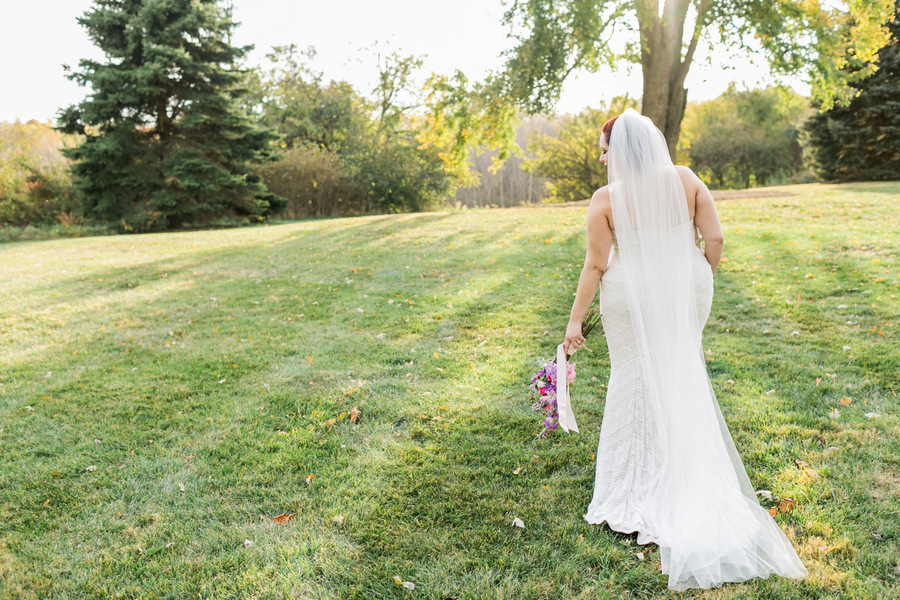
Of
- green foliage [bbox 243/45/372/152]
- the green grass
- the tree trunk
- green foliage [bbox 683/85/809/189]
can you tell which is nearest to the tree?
the tree trunk

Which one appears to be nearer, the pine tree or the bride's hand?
the bride's hand

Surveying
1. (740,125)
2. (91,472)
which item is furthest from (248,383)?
(740,125)

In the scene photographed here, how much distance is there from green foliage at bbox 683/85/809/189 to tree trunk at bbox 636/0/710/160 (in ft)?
87.3

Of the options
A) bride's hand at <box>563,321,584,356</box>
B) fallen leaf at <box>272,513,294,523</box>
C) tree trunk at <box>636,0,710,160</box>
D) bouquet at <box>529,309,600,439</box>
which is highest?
tree trunk at <box>636,0,710,160</box>

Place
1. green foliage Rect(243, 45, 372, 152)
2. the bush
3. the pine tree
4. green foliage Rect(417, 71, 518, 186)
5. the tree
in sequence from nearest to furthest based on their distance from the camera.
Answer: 1. the tree
2. green foliage Rect(417, 71, 518, 186)
3. the pine tree
4. the bush
5. green foliage Rect(243, 45, 372, 152)

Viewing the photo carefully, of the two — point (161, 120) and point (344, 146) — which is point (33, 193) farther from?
point (344, 146)

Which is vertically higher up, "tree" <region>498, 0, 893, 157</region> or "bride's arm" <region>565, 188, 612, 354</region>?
"tree" <region>498, 0, 893, 157</region>

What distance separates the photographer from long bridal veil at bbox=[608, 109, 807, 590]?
2906 mm

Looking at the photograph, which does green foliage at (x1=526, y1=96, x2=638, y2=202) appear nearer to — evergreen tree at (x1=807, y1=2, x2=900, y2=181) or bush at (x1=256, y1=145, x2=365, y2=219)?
evergreen tree at (x1=807, y1=2, x2=900, y2=181)

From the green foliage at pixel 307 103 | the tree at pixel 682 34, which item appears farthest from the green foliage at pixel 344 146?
the tree at pixel 682 34

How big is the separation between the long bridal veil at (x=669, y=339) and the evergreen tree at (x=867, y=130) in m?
27.5

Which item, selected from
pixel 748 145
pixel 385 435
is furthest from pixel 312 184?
pixel 748 145

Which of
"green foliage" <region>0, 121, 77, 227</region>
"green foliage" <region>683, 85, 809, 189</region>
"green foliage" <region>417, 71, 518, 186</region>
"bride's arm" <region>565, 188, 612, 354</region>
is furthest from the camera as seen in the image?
"green foliage" <region>683, 85, 809, 189</region>

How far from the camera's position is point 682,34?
13609 mm
